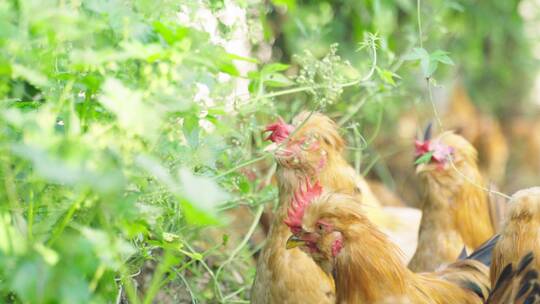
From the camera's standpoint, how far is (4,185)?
2.00 metres

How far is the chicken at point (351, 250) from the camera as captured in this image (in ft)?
8.98

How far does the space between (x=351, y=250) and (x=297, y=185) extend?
1.65 feet

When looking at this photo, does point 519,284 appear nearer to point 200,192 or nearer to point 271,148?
point 271,148

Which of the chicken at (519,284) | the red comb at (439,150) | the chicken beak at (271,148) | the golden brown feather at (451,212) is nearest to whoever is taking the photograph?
the chicken at (519,284)

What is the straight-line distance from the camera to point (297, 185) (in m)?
3.19

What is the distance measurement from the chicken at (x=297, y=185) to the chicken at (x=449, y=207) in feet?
1.76

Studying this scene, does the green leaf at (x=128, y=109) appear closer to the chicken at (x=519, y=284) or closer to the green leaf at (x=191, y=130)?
the green leaf at (x=191, y=130)

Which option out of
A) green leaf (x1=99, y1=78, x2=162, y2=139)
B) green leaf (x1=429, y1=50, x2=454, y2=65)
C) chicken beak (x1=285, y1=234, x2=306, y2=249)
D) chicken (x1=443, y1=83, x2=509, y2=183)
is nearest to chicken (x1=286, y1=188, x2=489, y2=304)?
chicken beak (x1=285, y1=234, x2=306, y2=249)

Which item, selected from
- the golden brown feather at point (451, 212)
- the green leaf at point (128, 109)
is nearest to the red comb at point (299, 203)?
the golden brown feather at point (451, 212)

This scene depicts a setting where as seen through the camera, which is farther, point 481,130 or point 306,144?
point 481,130

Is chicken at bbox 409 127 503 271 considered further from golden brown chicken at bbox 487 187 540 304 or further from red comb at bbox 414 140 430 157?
golden brown chicken at bbox 487 187 540 304

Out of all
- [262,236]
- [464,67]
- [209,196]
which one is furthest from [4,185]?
[464,67]

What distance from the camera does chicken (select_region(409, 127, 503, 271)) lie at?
3781 millimetres

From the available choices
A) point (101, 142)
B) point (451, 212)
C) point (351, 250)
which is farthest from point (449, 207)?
point (101, 142)
